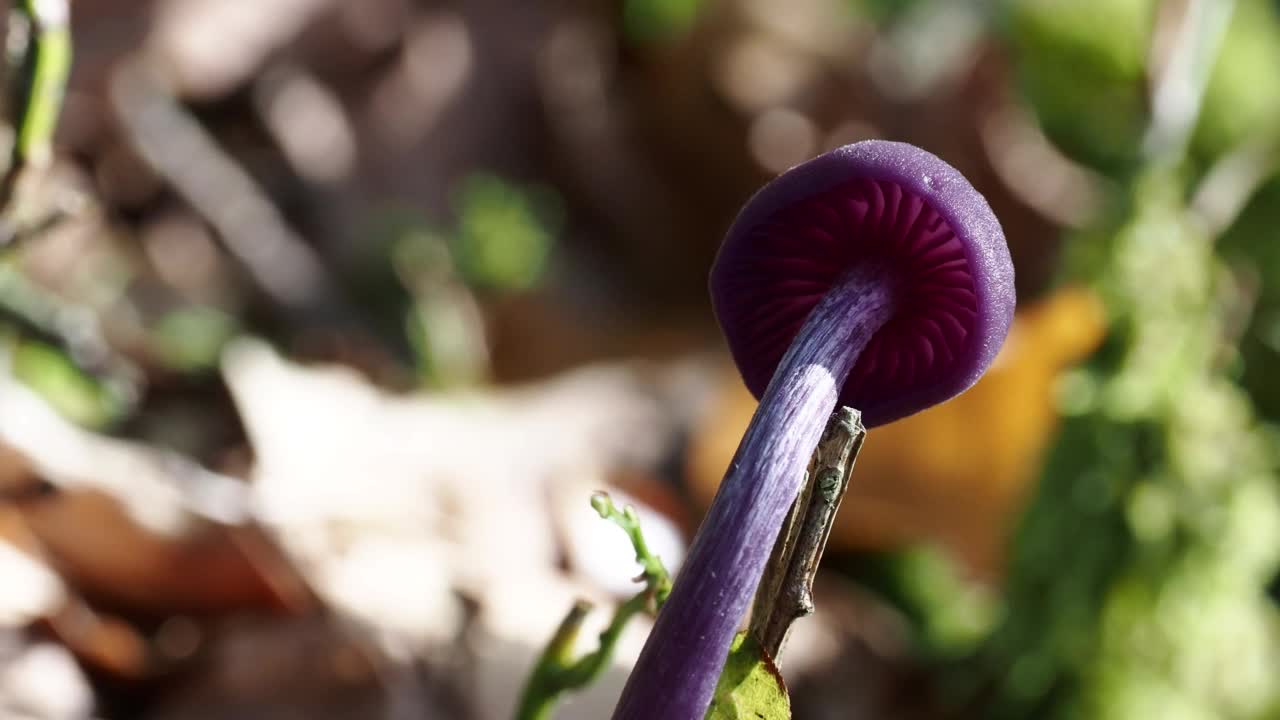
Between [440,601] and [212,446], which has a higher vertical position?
[212,446]

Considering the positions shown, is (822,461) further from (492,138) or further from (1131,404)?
(492,138)

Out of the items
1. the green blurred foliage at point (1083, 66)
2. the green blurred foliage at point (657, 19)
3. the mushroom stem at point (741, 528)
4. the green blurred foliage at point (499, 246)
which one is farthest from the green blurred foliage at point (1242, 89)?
the mushroom stem at point (741, 528)

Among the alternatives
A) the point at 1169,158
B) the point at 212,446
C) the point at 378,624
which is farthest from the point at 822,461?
the point at 212,446

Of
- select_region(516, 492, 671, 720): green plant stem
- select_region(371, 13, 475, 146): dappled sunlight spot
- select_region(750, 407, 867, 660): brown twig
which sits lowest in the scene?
select_region(516, 492, 671, 720): green plant stem

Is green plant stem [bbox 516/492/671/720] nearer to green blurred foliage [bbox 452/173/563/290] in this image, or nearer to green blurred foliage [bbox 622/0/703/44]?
green blurred foliage [bbox 452/173/563/290]

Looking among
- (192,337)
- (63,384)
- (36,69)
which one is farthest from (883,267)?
(192,337)

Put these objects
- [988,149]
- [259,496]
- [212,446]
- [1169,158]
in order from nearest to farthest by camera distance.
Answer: [259,496]
[1169,158]
[212,446]
[988,149]

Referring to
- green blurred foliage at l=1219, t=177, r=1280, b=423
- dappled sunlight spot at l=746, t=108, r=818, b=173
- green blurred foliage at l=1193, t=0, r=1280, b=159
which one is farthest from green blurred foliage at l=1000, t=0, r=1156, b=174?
dappled sunlight spot at l=746, t=108, r=818, b=173

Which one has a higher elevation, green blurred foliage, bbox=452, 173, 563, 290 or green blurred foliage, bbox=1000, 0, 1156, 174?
green blurred foliage, bbox=1000, 0, 1156, 174
